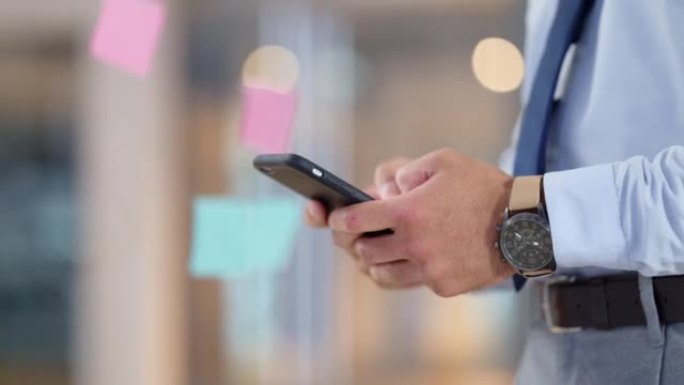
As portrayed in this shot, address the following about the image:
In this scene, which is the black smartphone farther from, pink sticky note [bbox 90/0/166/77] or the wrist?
pink sticky note [bbox 90/0/166/77]

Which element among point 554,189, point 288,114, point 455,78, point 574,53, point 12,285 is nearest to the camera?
point 554,189

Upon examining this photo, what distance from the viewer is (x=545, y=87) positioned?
0.98 metres

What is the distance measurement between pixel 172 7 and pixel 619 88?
2728 millimetres

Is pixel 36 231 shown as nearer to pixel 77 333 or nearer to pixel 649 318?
pixel 77 333

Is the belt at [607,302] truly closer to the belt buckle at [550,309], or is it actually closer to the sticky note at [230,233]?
the belt buckle at [550,309]

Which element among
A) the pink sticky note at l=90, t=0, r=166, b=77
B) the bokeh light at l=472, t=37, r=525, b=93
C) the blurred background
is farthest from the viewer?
the blurred background

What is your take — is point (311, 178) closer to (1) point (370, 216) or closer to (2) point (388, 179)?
(1) point (370, 216)

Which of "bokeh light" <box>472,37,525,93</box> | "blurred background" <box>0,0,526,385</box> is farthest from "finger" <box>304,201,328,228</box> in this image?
"blurred background" <box>0,0,526,385</box>

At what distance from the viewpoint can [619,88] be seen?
91cm

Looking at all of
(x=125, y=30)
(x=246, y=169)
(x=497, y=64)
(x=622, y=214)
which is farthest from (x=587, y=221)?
(x=246, y=169)

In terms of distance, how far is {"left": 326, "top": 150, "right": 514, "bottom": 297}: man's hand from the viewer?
2.80 feet

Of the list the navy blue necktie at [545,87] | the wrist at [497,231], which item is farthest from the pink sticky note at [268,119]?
the wrist at [497,231]

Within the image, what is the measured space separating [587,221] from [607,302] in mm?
95

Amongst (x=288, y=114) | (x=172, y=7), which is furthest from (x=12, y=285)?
(x=288, y=114)
